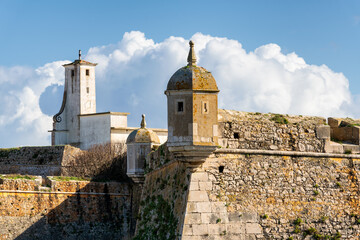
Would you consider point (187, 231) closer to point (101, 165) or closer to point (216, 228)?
point (216, 228)

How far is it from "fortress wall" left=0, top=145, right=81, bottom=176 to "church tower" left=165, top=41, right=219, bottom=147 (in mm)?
31098

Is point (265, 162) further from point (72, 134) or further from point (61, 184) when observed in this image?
point (72, 134)

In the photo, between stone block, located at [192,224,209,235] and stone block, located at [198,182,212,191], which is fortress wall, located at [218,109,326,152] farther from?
stone block, located at [192,224,209,235]

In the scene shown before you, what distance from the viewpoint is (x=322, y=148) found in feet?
84.6

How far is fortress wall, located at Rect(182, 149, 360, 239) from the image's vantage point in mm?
23688

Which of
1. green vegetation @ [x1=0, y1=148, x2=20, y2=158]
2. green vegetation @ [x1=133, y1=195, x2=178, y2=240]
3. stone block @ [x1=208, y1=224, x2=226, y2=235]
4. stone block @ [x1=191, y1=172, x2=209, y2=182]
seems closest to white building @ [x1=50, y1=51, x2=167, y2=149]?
green vegetation @ [x1=0, y1=148, x2=20, y2=158]

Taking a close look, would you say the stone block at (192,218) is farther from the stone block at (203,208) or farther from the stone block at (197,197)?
the stone block at (197,197)

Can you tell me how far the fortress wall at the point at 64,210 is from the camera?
131ft

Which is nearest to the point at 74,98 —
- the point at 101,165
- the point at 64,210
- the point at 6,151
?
the point at 6,151

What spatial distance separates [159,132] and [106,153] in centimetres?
913

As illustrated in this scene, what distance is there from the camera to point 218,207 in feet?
77.9

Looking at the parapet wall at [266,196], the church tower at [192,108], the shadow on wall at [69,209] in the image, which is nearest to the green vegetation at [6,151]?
the shadow on wall at [69,209]

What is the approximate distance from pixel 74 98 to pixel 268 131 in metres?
41.3

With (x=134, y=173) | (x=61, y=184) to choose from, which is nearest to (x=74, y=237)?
(x=61, y=184)
